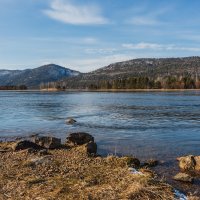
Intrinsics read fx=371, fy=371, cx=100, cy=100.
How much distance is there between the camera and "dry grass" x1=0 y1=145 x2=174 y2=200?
16156 millimetres

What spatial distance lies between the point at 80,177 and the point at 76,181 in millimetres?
1119

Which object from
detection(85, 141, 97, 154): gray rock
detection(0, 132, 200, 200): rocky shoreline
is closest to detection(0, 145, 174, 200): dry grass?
detection(0, 132, 200, 200): rocky shoreline

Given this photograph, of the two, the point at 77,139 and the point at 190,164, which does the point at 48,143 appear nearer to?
the point at 77,139

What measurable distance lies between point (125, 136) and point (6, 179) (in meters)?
23.2

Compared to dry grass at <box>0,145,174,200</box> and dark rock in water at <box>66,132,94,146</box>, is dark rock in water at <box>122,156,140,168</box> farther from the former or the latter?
dark rock in water at <box>66,132,94,146</box>

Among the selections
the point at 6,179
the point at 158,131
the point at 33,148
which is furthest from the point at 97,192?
the point at 158,131

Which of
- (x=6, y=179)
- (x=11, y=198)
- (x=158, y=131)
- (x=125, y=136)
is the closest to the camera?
(x=11, y=198)

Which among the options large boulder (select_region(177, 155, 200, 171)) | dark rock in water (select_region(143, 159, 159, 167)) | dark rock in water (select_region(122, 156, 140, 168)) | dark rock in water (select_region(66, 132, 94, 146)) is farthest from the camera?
dark rock in water (select_region(66, 132, 94, 146))

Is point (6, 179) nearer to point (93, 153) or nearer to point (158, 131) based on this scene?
point (93, 153)

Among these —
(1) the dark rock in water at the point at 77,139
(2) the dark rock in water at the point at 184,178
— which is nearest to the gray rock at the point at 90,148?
(1) the dark rock in water at the point at 77,139

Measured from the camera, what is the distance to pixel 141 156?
29.5 m

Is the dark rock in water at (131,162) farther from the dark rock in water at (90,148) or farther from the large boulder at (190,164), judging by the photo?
the dark rock in water at (90,148)

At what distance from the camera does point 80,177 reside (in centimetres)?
1978

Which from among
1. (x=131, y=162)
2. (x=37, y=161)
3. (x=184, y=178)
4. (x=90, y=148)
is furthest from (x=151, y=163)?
(x=37, y=161)
